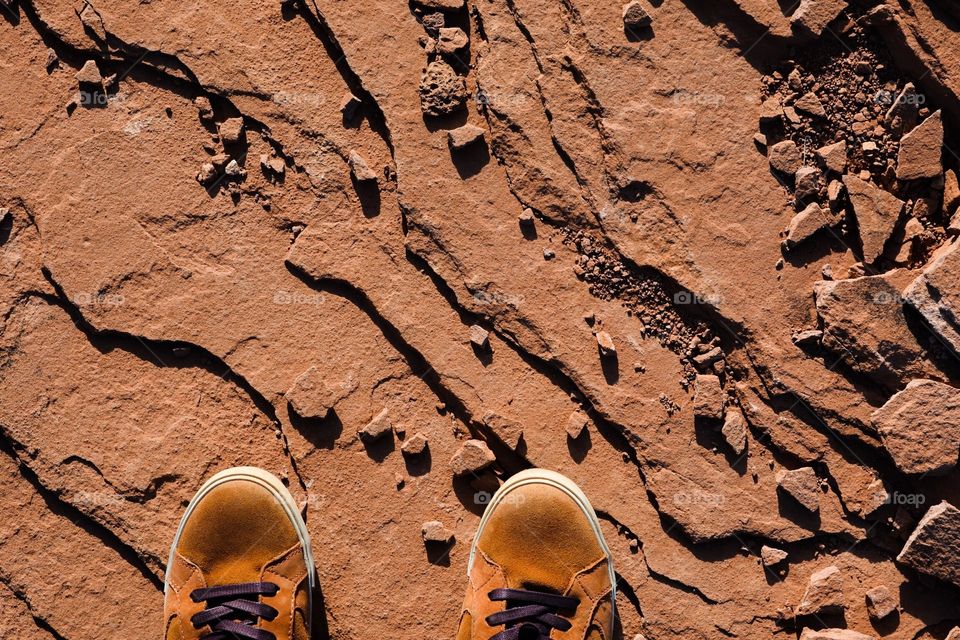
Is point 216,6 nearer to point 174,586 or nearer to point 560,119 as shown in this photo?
point 560,119

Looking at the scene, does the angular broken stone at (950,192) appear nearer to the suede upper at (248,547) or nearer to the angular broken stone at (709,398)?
the angular broken stone at (709,398)

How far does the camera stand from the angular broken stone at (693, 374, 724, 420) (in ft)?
7.41

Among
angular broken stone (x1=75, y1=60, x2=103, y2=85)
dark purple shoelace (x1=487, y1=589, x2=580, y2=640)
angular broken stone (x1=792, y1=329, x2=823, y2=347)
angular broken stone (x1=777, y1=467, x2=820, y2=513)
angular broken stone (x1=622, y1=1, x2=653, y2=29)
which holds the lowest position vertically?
dark purple shoelace (x1=487, y1=589, x2=580, y2=640)

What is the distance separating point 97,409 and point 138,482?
29 centimetres

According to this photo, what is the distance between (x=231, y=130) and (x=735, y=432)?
6.29 feet

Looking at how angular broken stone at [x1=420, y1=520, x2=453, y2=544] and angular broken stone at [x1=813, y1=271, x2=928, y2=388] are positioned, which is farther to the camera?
angular broken stone at [x1=420, y1=520, x2=453, y2=544]

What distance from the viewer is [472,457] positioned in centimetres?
231

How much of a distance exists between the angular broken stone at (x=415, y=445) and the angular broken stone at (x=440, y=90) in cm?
106

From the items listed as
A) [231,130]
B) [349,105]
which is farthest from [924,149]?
[231,130]

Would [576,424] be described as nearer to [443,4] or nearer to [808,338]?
[808,338]

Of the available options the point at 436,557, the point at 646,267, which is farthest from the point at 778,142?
the point at 436,557

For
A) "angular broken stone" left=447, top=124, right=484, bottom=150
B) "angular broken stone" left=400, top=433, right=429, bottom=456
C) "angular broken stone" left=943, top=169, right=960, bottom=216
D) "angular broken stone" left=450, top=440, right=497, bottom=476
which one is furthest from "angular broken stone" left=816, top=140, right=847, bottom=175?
"angular broken stone" left=400, top=433, right=429, bottom=456

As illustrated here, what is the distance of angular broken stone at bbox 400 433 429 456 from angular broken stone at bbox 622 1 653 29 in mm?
1505

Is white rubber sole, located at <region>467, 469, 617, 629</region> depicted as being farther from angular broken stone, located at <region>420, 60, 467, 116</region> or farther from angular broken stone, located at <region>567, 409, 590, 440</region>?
angular broken stone, located at <region>420, 60, 467, 116</region>
